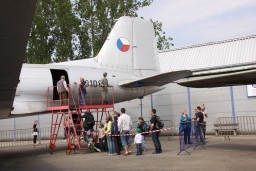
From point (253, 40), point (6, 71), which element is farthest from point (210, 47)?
point (6, 71)

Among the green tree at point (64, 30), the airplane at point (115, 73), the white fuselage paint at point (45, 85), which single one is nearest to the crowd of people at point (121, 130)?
the white fuselage paint at point (45, 85)

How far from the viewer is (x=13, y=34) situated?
4746 mm

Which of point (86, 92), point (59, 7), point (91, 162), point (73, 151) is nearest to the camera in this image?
point (91, 162)

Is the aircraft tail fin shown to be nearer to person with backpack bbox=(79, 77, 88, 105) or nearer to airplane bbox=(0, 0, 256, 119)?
airplane bbox=(0, 0, 256, 119)

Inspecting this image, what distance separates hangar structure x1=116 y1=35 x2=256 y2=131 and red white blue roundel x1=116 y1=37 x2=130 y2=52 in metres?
5.29

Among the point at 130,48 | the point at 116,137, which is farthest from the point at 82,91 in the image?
the point at 130,48

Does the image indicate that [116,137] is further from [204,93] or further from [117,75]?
[204,93]

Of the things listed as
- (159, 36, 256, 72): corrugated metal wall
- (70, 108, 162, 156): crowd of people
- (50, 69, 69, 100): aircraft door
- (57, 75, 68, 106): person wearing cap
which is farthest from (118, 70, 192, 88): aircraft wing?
(159, 36, 256, 72): corrugated metal wall

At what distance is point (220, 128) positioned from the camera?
68.4 ft

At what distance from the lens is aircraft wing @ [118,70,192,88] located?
16.6m

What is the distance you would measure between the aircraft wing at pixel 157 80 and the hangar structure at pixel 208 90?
4030mm

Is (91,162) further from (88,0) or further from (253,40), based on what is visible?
(88,0)

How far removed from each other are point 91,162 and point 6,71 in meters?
6.32

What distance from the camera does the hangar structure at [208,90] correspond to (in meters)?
21.2
